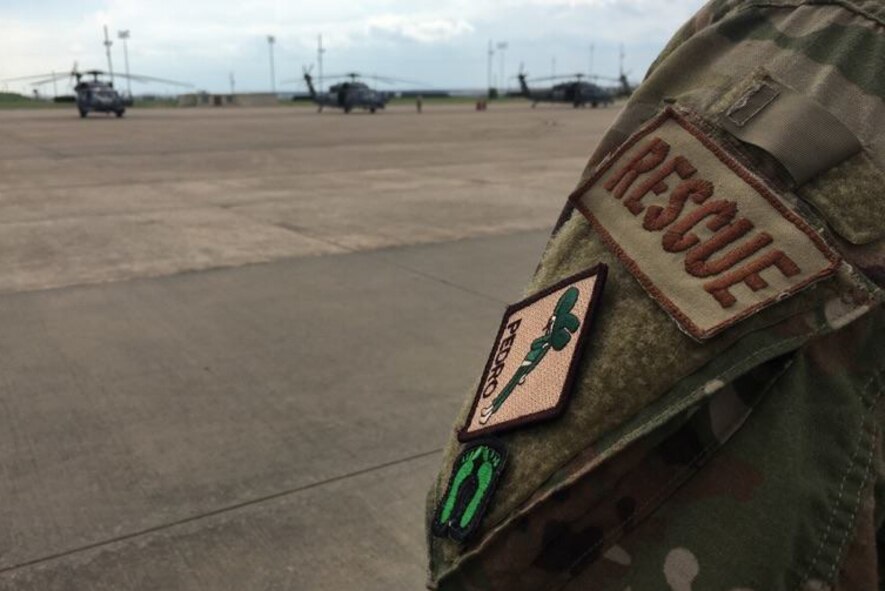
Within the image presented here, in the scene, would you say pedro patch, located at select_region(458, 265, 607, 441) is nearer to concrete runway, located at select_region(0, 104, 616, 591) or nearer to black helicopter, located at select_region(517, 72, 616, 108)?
concrete runway, located at select_region(0, 104, 616, 591)

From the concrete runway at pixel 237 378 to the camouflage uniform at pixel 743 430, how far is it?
1.63 metres

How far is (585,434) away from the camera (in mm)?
615

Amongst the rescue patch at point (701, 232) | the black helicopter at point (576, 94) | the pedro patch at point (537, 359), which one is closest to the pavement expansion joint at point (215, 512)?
Answer: the pedro patch at point (537, 359)

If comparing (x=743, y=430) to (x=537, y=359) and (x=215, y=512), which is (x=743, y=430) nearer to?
(x=537, y=359)

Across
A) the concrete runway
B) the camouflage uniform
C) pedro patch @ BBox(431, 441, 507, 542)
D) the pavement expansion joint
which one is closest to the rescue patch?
the camouflage uniform

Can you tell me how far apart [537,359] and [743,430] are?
17 cm

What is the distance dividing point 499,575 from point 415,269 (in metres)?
4.80

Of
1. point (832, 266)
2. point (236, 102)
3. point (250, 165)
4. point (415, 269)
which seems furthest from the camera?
point (236, 102)

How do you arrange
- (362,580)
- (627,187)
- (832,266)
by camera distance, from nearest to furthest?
(832,266) < (627,187) < (362,580)

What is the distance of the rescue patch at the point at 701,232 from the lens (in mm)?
577

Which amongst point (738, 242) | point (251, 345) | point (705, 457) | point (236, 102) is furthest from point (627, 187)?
point (236, 102)

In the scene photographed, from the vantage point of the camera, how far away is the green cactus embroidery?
0.67 metres

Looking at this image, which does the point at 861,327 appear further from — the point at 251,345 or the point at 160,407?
the point at 251,345

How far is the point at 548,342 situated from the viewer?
2.26 ft
